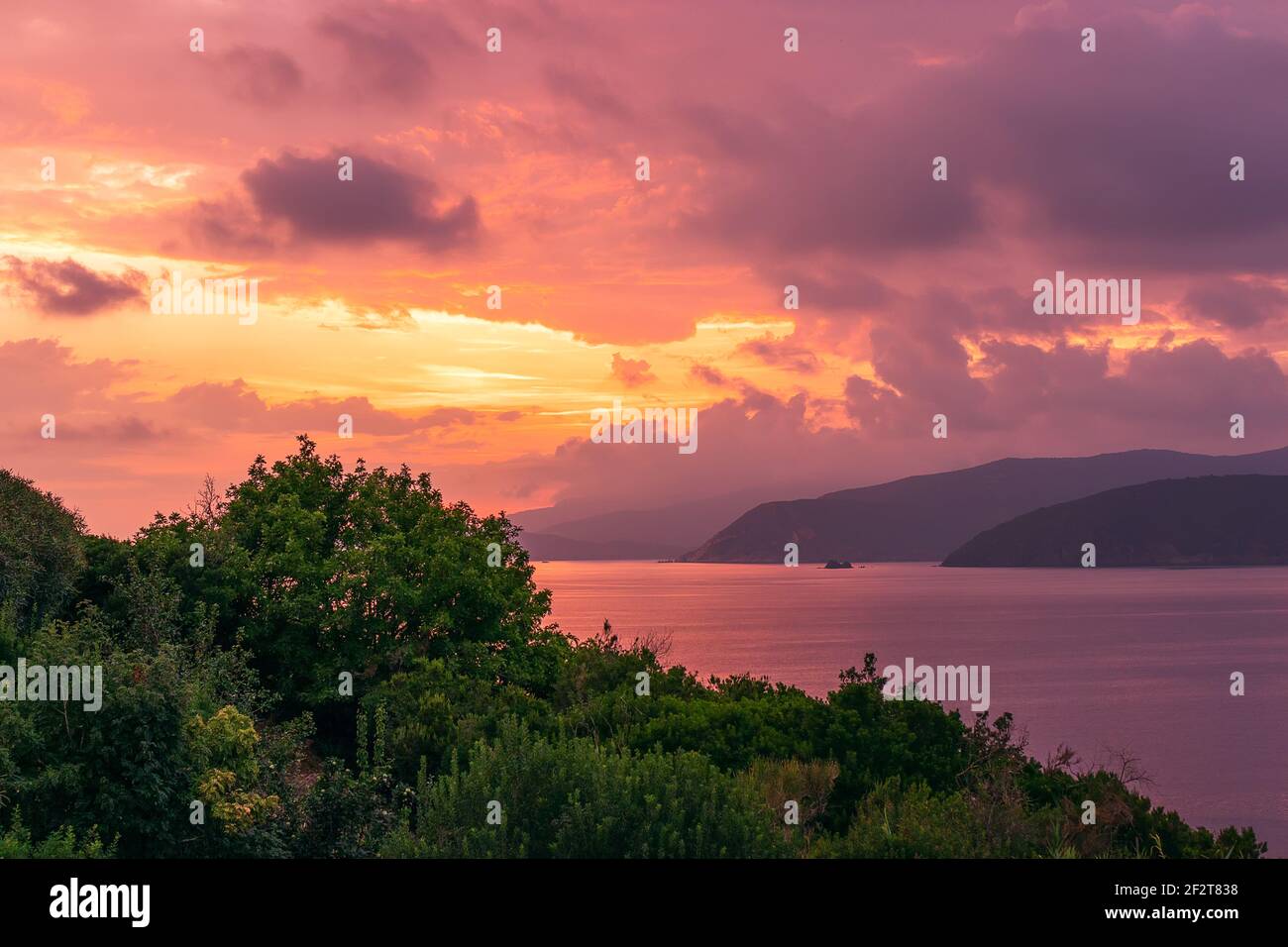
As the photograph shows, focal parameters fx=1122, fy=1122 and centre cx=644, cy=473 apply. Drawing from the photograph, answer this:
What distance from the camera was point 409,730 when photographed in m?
24.5

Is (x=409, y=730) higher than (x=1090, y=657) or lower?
higher

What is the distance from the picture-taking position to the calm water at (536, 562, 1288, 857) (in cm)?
6562

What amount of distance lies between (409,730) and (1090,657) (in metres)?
102

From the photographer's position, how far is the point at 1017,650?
117m

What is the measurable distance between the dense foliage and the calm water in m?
5.60

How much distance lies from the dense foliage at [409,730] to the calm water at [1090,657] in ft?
18.4

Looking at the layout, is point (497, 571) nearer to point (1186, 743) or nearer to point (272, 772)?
point (272, 772)

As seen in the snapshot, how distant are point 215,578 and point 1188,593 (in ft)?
656

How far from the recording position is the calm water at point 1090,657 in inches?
2584

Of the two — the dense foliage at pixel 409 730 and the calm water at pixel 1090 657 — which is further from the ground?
the dense foliage at pixel 409 730

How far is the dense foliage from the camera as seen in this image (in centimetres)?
1388

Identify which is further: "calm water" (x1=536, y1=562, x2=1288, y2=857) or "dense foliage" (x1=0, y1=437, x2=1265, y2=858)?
"calm water" (x1=536, y1=562, x2=1288, y2=857)

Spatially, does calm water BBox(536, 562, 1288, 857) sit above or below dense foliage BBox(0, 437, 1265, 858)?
below
